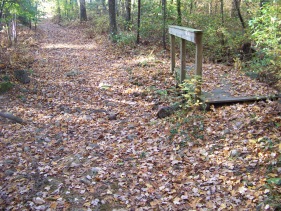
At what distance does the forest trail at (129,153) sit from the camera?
14.9 ft

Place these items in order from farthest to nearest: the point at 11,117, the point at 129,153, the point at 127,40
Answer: the point at 127,40
the point at 11,117
the point at 129,153

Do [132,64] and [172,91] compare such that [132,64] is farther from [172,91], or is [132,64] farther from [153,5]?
[153,5]

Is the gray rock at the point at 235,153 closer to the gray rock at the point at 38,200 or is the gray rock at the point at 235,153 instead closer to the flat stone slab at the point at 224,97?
the flat stone slab at the point at 224,97

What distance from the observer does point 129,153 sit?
615cm

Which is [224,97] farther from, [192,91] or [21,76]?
[21,76]

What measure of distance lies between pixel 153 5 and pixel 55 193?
14.6m

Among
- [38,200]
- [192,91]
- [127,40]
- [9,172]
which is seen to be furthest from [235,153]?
[127,40]

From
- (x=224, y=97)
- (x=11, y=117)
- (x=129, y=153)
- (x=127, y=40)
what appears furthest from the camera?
(x=127, y=40)

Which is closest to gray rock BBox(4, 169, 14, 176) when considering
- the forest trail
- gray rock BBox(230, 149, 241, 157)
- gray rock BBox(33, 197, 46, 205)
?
the forest trail

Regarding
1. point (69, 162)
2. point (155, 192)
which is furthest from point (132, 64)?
point (155, 192)

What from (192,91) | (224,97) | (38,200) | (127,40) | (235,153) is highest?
(127,40)

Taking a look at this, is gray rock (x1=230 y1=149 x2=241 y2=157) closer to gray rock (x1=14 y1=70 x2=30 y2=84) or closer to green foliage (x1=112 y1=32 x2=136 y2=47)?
gray rock (x1=14 y1=70 x2=30 y2=84)

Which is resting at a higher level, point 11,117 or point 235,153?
point 11,117

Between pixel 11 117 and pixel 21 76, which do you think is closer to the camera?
pixel 11 117
